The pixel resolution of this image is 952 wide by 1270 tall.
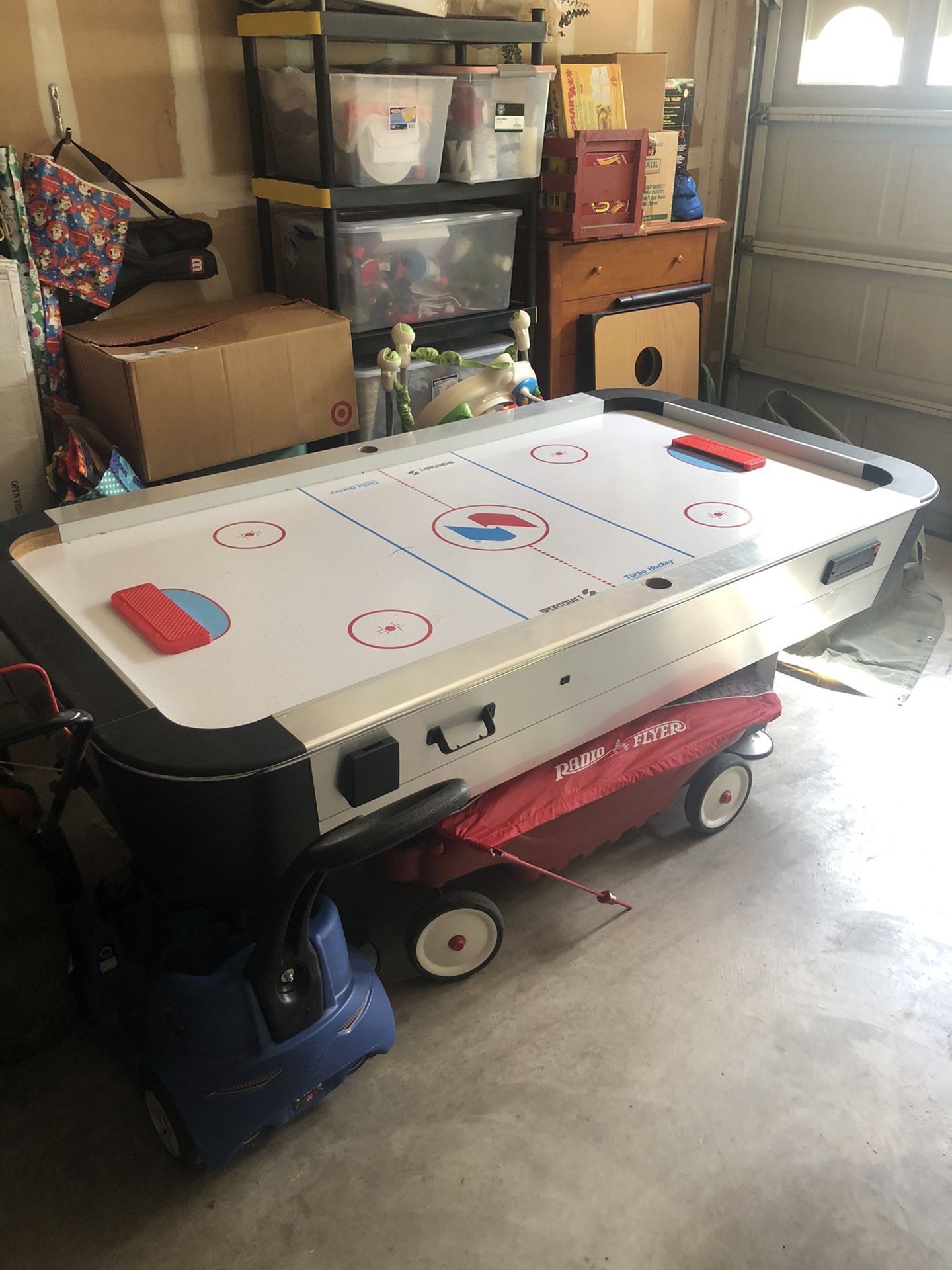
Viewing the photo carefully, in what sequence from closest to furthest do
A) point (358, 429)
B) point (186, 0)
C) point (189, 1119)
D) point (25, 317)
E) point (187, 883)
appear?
point (187, 883) < point (189, 1119) < point (25, 317) < point (186, 0) < point (358, 429)

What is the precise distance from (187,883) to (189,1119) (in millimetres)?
358

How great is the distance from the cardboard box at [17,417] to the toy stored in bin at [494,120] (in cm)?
123

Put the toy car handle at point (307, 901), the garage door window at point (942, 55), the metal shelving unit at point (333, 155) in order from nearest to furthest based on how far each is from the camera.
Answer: the toy car handle at point (307, 901) → the metal shelving unit at point (333, 155) → the garage door window at point (942, 55)

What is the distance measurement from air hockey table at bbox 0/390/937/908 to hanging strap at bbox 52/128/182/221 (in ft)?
3.48

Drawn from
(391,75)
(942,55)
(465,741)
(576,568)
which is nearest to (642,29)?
(942,55)

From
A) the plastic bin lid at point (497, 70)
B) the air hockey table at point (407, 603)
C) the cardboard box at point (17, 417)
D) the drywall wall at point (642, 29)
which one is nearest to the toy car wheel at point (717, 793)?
the air hockey table at point (407, 603)

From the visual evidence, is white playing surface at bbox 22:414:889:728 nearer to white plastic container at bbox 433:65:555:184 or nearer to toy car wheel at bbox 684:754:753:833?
toy car wheel at bbox 684:754:753:833

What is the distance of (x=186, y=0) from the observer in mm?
2465

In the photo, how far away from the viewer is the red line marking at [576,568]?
153cm

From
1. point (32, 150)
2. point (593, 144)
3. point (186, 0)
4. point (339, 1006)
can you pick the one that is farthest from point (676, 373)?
point (339, 1006)

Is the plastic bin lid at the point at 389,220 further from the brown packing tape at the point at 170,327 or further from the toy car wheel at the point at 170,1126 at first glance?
the toy car wheel at the point at 170,1126

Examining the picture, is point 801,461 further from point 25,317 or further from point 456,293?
point 25,317

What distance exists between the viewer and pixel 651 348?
11.2 feet

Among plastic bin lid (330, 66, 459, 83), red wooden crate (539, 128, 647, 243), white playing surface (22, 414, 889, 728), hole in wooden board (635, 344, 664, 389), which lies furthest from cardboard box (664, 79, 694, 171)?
white playing surface (22, 414, 889, 728)
